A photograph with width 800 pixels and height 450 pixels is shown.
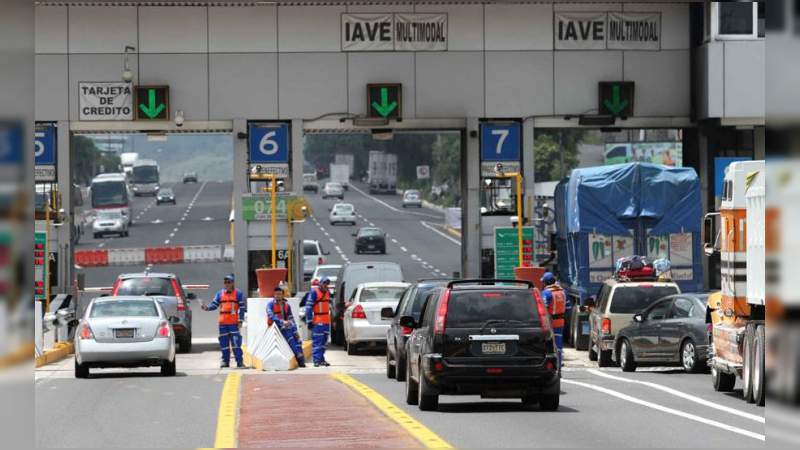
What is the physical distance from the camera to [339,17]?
40.5 m

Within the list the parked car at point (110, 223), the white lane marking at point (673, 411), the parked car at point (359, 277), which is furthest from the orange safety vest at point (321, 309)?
the parked car at point (110, 223)

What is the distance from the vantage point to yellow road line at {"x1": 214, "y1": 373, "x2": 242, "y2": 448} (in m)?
13.2

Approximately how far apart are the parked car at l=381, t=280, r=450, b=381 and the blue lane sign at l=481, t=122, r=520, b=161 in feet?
52.3

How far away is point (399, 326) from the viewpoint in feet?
71.7

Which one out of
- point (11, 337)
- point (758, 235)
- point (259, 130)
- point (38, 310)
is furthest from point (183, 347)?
point (11, 337)

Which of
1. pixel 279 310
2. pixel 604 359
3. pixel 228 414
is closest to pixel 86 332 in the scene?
pixel 279 310

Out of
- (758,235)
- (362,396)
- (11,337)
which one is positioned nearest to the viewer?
(11,337)

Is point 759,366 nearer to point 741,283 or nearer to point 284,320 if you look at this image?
point 741,283

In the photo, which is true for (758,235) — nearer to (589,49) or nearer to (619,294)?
(619,294)

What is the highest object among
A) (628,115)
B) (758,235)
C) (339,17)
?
(339,17)

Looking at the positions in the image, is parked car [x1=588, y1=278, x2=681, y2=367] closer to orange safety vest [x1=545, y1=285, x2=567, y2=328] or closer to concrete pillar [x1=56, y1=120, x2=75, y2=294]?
orange safety vest [x1=545, y1=285, x2=567, y2=328]

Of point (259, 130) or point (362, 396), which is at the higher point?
point (259, 130)

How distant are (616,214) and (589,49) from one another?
26.6ft

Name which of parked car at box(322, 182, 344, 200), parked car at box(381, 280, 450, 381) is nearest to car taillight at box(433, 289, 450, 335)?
parked car at box(381, 280, 450, 381)
